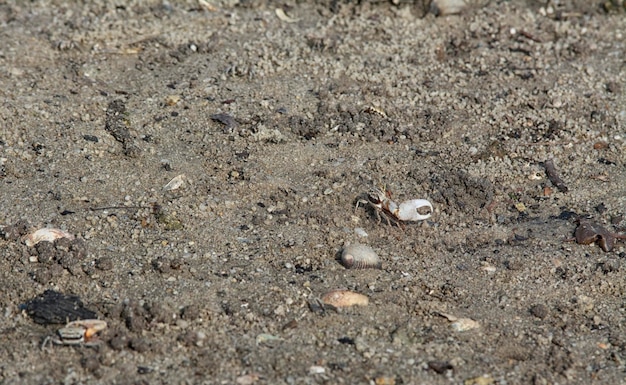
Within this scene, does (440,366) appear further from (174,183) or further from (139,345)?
(174,183)

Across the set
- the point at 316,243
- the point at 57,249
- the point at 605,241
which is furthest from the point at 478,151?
the point at 57,249

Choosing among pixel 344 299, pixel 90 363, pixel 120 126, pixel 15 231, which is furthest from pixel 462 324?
pixel 120 126

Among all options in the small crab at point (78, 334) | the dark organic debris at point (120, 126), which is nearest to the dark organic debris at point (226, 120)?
the dark organic debris at point (120, 126)

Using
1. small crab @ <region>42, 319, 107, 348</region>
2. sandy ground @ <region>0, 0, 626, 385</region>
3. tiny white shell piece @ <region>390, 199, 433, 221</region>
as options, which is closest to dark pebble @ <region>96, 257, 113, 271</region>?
sandy ground @ <region>0, 0, 626, 385</region>

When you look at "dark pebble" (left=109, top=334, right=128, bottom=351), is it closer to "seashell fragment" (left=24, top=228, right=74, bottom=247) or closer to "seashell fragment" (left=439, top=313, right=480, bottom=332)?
"seashell fragment" (left=24, top=228, right=74, bottom=247)

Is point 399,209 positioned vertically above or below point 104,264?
above

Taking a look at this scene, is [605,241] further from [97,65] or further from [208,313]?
[97,65]
